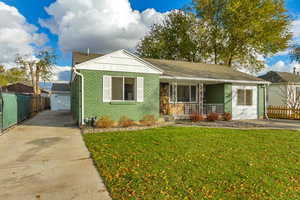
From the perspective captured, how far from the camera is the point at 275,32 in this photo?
20094 millimetres

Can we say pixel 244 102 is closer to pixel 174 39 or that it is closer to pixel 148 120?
pixel 148 120

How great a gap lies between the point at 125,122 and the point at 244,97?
371 inches

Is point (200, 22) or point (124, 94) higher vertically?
point (200, 22)

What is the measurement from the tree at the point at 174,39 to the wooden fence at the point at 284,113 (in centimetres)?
1313

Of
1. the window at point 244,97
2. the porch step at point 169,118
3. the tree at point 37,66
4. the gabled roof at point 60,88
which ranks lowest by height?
the porch step at point 169,118

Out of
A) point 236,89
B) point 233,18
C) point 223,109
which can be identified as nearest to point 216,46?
point 233,18

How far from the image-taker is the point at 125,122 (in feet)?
28.9

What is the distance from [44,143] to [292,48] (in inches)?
700

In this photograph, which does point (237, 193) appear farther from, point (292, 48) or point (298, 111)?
point (292, 48)

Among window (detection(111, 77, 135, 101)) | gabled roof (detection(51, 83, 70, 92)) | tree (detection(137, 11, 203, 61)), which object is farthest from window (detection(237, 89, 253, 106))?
gabled roof (detection(51, 83, 70, 92))

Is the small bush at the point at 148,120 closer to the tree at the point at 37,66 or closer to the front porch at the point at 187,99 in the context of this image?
the front porch at the point at 187,99

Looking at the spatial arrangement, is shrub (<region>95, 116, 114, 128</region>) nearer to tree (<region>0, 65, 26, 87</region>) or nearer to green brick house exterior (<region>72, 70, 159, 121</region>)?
green brick house exterior (<region>72, 70, 159, 121</region>)

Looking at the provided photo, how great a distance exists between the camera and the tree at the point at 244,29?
19906 millimetres

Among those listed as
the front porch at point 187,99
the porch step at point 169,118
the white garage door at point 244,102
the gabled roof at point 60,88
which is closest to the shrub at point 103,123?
the porch step at point 169,118
